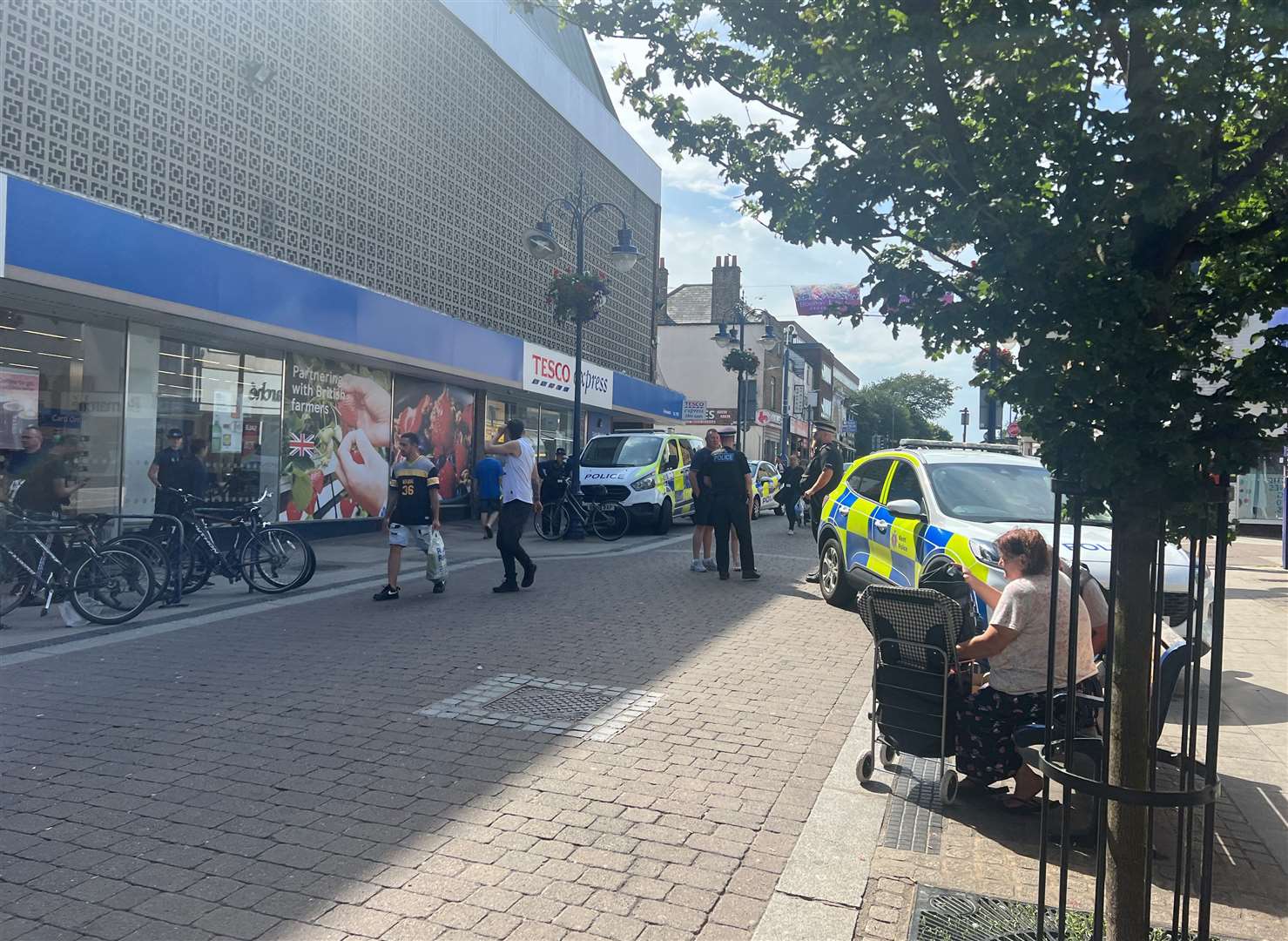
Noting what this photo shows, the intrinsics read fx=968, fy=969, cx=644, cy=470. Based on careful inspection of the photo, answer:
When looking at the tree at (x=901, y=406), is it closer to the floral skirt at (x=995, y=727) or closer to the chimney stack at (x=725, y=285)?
the chimney stack at (x=725, y=285)

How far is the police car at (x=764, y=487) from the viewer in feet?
79.0

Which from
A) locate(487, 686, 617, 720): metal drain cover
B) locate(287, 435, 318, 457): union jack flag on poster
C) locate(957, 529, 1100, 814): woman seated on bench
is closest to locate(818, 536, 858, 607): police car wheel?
locate(487, 686, 617, 720): metal drain cover

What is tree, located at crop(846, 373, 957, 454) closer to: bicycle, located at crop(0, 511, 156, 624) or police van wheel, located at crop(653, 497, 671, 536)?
police van wheel, located at crop(653, 497, 671, 536)

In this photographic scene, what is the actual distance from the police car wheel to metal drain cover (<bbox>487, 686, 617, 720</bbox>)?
168 inches

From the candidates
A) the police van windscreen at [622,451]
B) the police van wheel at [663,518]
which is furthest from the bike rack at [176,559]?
the police van wheel at [663,518]

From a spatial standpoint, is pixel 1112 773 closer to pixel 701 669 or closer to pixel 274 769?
pixel 274 769

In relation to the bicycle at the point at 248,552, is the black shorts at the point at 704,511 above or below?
above

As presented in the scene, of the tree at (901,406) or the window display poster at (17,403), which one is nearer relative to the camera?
the window display poster at (17,403)

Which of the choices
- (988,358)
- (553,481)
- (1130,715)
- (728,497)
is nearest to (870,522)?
(728,497)

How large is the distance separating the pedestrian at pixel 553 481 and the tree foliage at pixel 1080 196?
14646 millimetres

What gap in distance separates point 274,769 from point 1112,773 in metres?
3.65

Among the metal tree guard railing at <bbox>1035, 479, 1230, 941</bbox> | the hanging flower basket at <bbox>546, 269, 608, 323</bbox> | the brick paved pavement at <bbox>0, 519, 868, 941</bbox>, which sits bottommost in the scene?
the brick paved pavement at <bbox>0, 519, 868, 941</bbox>

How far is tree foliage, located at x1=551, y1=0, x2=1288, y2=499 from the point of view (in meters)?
2.65

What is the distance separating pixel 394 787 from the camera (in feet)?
14.5
